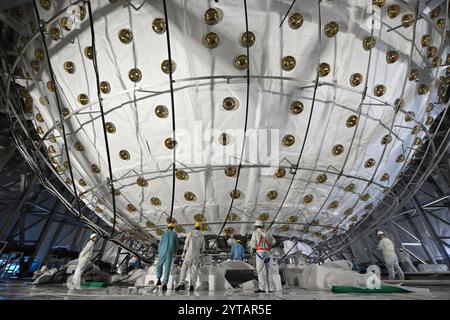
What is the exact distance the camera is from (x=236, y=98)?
6.60 metres

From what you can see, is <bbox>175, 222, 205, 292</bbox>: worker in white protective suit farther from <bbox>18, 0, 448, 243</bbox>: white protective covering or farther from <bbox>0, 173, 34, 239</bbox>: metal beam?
<bbox>0, 173, 34, 239</bbox>: metal beam

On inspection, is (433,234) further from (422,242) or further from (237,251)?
(237,251)

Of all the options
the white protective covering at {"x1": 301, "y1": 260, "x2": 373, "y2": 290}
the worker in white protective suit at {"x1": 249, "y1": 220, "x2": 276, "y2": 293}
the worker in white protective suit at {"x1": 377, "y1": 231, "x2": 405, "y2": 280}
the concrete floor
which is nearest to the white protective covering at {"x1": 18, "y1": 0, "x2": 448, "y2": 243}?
the worker in white protective suit at {"x1": 249, "y1": 220, "x2": 276, "y2": 293}

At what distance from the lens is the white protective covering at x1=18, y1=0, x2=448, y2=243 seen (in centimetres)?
632

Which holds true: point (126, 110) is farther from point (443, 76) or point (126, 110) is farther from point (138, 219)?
point (443, 76)

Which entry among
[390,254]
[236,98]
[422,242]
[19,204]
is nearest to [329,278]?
[236,98]

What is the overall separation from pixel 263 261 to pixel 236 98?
3473mm

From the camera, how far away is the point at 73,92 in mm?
7125

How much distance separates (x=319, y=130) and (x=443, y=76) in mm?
4224

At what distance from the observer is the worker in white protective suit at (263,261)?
554 centimetres

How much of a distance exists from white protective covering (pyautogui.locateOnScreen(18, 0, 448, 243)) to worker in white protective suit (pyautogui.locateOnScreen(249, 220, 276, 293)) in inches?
63.9

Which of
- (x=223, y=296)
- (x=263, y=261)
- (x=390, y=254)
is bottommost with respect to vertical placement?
(x=223, y=296)

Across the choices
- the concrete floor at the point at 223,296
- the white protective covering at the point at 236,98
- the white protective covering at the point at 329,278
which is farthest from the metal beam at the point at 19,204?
the white protective covering at the point at 329,278
